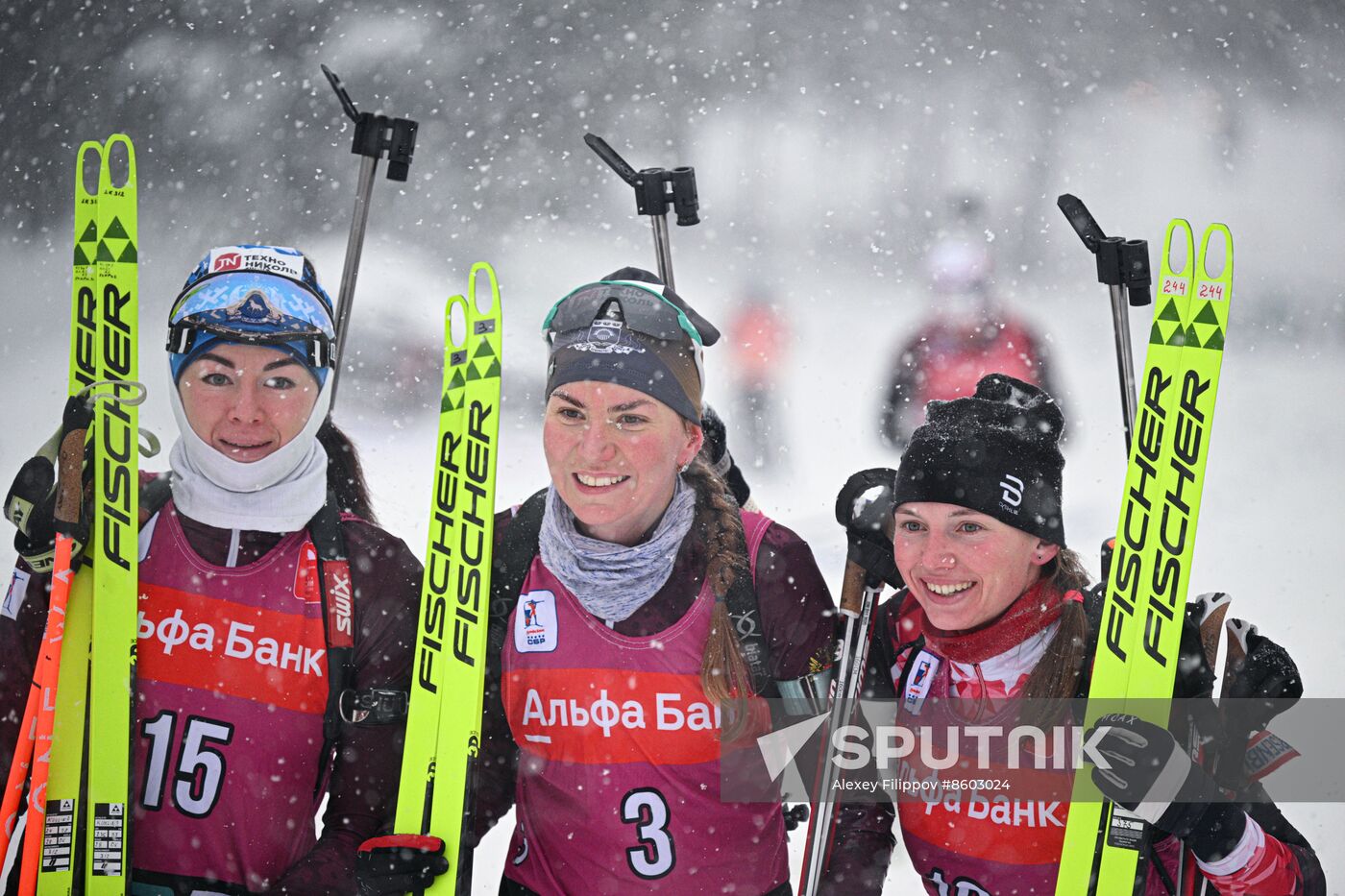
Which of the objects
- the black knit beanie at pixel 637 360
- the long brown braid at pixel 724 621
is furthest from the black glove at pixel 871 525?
the black knit beanie at pixel 637 360

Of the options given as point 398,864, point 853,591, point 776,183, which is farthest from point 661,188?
point 776,183

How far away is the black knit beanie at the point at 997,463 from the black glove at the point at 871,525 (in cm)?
8

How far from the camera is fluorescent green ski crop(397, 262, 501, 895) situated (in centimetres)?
266

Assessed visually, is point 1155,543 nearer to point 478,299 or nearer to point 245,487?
point 478,299

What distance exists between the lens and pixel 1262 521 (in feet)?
21.7

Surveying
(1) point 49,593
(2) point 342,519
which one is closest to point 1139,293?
(2) point 342,519

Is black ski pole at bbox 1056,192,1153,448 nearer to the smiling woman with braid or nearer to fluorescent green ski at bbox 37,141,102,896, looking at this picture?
the smiling woman with braid

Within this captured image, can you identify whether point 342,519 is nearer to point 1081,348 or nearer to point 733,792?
point 733,792

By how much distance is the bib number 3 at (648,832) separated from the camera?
2674 millimetres

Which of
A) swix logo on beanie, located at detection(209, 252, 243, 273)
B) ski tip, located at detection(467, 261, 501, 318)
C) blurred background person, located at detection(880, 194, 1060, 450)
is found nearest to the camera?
swix logo on beanie, located at detection(209, 252, 243, 273)

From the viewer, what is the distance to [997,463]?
2609 mm

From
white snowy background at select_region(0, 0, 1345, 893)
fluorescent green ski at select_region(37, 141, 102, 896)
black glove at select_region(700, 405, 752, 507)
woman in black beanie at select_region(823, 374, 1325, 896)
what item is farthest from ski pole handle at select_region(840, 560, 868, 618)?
white snowy background at select_region(0, 0, 1345, 893)

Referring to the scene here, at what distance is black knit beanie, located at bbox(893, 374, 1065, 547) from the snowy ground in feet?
9.92

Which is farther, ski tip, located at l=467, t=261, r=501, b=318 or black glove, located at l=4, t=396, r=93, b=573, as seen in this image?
ski tip, located at l=467, t=261, r=501, b=318
